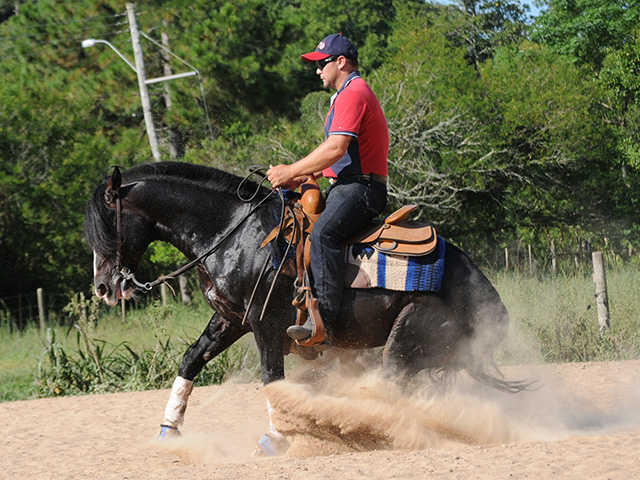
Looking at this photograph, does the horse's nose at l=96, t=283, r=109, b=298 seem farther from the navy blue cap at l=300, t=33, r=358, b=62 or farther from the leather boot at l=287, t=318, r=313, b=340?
the navy blue cap at l=300, t=33, r=358, b=62

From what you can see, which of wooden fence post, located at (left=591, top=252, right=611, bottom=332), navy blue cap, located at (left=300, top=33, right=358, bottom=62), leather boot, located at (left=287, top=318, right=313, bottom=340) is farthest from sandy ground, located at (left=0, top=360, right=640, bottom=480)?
wooden fence post, located at (left=591, top=252, right=611, bottom=332)

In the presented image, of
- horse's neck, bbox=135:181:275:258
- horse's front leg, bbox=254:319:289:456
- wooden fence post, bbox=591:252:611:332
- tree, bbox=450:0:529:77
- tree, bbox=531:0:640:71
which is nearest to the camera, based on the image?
horse's front leg, bbox=254:319:289:456

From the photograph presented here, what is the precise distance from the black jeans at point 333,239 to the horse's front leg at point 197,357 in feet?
3.09

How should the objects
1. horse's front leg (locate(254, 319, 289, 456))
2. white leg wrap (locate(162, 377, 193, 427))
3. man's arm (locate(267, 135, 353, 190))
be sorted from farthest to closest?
white leg wrap (locate(162, 377, 193, 427)) < horse's front leg (locate(254, 319, 289, 456)) < man's arm (locate(267, 135, 353, 190))

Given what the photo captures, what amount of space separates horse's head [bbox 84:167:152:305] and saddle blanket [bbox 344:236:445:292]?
1513mm

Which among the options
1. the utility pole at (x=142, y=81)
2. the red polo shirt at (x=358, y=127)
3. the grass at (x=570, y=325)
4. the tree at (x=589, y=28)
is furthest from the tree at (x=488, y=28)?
the red polo shirt at (x=358, y=127)

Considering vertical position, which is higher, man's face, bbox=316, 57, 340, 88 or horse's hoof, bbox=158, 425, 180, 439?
man's face, bbox=316, 57, 340, 88

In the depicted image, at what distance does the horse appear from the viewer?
5.10 metres

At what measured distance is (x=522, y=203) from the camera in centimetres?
1953

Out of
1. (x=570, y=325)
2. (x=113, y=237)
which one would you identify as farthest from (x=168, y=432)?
(x=570, y=325)

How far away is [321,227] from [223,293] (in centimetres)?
81

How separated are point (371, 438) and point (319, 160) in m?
1.91

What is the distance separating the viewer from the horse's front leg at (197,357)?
18.7ft

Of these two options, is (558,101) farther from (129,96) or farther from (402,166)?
(129,96)
